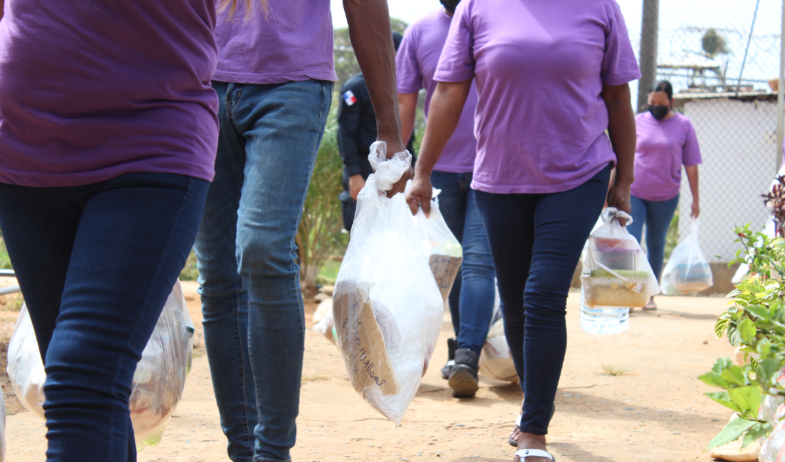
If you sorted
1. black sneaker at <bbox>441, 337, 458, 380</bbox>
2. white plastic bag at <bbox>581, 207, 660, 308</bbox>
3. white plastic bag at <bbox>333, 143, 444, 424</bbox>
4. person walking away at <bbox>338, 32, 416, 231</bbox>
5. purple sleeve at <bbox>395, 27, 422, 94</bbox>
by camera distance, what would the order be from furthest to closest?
1. person walking away at <bbox>338, 32, 416, 231</bbox>
2. purple sleeve at <bbox>395, 27, 422, 94</bbox>
3. black sneaker at <bbox>441, 337, 458, 380</bbox>
4. white plastic bag at <bbox>581, 207, 660, 308</bbox>
5. white plastic bag at <bbox>333, 143, 444, 424</bbox>

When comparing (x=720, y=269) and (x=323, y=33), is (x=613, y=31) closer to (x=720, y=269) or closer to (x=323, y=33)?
(x=323, y=33)

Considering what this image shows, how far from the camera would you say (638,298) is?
9.03 ft

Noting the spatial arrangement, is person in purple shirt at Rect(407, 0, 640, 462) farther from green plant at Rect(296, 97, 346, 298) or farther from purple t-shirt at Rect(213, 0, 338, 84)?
green plant at Rect(296, 97, 346, 298)

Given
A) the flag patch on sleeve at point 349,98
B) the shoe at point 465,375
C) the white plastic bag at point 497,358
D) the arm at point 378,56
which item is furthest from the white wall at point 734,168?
the arm at point 378,56

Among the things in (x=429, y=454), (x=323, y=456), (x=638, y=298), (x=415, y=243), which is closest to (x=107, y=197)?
(x=415, y=243)

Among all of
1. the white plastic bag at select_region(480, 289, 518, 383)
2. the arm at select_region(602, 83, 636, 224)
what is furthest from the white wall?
the arm at select_region(602, 83, 636, 224)

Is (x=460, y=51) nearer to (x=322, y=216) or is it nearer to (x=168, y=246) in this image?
(x=168, y=246)

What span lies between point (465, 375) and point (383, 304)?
48.9 inches

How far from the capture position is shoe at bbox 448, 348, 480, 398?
3.22 m

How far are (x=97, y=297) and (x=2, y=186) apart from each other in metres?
0.34

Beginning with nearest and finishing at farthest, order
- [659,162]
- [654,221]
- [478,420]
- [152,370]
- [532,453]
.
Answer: [152,370] → [532,453] → [478,420] → [659,162] → [654,221]

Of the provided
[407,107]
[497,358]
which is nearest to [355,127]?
[407,107]

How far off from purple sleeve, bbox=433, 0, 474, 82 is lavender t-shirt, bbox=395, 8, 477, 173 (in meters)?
0.90

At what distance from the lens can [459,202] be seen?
12.0ft
